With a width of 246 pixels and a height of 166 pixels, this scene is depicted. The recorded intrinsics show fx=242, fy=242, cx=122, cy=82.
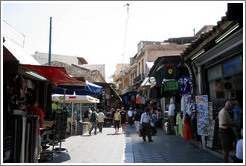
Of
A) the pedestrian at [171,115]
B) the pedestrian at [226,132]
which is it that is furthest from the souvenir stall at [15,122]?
the pedestrian at [171,115]

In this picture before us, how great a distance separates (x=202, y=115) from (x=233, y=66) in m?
2.25

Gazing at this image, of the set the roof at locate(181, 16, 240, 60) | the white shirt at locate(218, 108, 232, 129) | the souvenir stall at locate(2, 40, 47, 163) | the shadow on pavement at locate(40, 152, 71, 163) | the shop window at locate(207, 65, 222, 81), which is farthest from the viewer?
the shop window at locate(207, 65, 222, 81)

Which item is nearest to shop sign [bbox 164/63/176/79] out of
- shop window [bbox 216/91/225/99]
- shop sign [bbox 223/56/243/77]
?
shop window [bbox 216/91/225/99]

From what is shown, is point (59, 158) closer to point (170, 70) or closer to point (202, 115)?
point (202, 115)

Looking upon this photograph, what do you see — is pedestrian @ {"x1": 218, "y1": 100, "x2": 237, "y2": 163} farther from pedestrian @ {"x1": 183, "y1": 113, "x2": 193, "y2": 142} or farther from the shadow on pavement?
the shadow on pavement

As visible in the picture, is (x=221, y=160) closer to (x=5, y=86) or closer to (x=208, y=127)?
(x=208, y=127)

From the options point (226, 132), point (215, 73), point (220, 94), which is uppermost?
point (215, 73)

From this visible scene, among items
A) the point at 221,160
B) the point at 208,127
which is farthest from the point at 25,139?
the point at 208,127

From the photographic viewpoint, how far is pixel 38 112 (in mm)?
6730

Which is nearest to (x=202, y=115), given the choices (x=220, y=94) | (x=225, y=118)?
(x=220, y=94)

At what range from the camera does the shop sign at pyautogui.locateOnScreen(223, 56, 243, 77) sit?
636 cm

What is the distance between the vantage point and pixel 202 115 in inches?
327

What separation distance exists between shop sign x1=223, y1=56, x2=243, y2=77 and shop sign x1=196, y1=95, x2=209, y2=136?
127 cm

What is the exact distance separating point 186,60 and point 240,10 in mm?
5004
